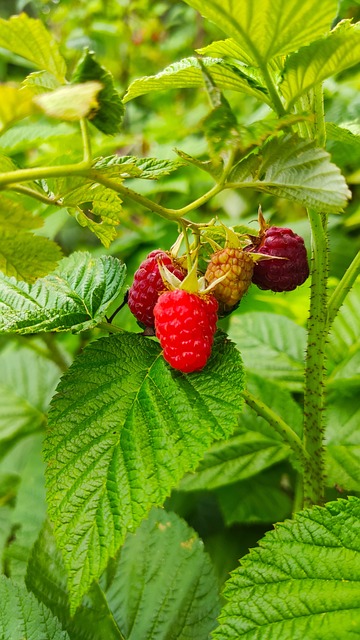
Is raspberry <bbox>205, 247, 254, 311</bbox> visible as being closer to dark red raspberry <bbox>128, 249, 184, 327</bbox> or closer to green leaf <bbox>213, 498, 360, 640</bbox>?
dark red raspberry <bbox>128, 249, 184, 327</bbox>

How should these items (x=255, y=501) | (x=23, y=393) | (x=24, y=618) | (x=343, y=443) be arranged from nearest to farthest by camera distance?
(x=24, y=618) < (x=343, y=443) < (x=255, y=501) < (x=23, y=393)

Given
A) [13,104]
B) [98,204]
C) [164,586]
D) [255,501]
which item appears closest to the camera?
[13,104]

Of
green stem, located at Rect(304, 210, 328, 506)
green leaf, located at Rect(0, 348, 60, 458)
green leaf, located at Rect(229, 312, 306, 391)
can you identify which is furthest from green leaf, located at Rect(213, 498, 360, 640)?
green leaf, located at Rect(0, 348, 60, 458)

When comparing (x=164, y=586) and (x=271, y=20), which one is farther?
(x=164, y=586)

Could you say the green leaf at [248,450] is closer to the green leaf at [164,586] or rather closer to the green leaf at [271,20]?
the green leaf at [164,586]

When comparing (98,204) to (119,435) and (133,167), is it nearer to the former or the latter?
(133,167)

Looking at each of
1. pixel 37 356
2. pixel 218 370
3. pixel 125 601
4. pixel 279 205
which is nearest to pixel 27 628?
pixel 125 601

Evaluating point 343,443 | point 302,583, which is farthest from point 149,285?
point 343,443

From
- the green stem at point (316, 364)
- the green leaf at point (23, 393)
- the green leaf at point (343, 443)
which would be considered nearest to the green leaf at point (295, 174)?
the green stem at point (316, 364)
